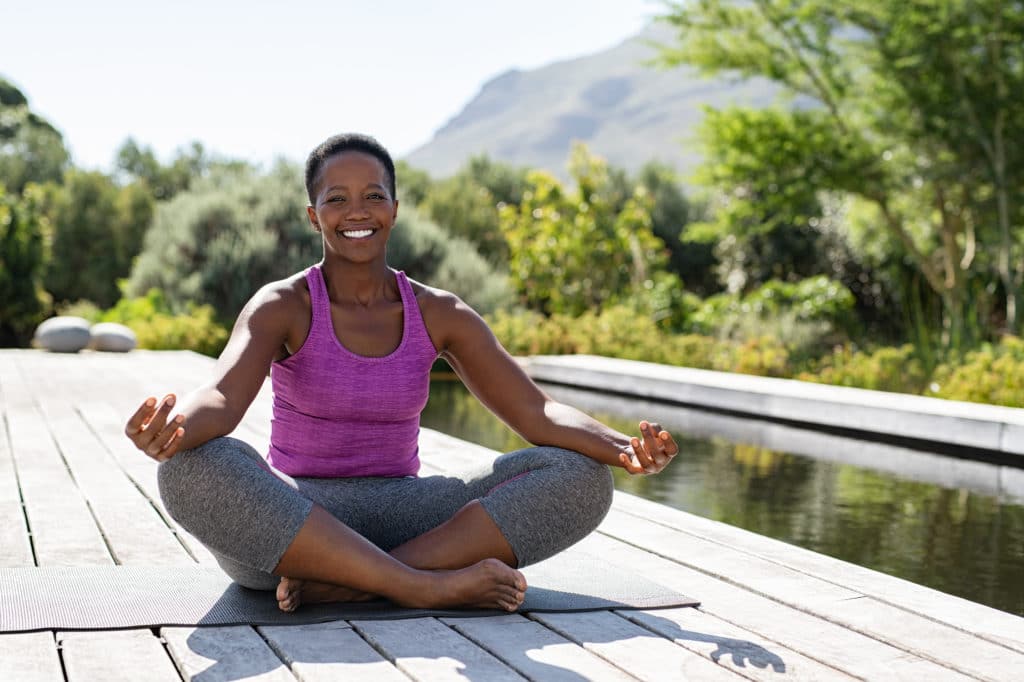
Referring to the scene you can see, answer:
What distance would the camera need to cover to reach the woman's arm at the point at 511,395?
8.07 ft

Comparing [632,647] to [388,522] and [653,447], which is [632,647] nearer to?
[653,447]

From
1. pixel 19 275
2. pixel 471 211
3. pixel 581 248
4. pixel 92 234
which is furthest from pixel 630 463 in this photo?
pixel 92 234

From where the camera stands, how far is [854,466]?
21.2 ft

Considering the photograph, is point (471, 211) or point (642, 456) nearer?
point (642, 456)

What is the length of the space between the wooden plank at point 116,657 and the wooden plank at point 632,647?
75 cm

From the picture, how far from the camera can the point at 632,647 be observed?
85.3 inches

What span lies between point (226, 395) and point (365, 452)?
389 mm

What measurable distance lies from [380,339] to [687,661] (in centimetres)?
94

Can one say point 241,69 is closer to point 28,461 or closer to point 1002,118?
point 1002,118

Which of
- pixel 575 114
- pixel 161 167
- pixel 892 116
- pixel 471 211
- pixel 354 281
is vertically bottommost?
pixel 354 281

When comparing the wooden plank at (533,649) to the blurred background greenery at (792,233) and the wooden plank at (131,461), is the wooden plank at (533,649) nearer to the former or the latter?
the wooden plank at (131,461)

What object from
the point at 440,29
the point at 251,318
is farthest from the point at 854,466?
the point at 440,29

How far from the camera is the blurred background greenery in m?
11.1

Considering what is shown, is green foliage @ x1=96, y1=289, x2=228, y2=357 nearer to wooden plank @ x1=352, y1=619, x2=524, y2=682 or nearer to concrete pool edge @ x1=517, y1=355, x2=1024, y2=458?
concrete pool edge @ x1=517, y1=355, x2=1024, y2=458
